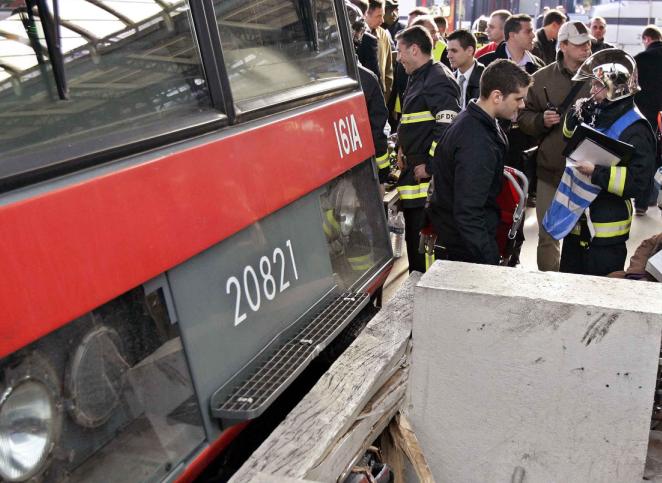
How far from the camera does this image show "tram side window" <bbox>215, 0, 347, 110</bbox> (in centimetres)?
252

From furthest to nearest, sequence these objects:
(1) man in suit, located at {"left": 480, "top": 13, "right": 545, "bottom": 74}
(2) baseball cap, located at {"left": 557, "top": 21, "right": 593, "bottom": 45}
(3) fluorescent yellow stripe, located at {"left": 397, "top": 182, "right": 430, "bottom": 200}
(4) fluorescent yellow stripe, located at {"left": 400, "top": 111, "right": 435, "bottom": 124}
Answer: (1) man in suit, located at {"left": 480, "top": 13, "right": 545, "bottom": 74}
(2) baseball cap, located at {"left": 557, "top": 21, "right": 593, "bottom": 45}
(3) fluorescent yellow stripe, located at {"left": 397, "top": 182, "right": 430, "bottom": 200}
(4) fluorescent yellow stripe, located at {"left": 400, "top": 111, "right": 435, "bottom": 124}

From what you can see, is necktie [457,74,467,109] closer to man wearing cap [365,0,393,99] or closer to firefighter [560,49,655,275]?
man wearing cap [365,0,393,99]

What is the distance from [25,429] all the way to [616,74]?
3576 mm

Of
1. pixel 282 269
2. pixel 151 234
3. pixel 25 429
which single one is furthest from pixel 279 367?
pixel 25 429

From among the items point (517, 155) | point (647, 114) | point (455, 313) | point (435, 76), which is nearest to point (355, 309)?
point (455, 313)

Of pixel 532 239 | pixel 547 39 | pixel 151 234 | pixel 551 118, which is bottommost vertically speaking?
pixel 532 239

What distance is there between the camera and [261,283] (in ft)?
7.92

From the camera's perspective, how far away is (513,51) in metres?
7.64

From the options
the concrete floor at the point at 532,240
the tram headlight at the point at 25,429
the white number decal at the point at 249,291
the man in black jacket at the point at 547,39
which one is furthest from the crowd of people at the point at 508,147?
the man in black jacket at the point at 547,39

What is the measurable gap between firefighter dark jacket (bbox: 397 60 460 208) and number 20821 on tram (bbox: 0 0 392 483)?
81.6 inches

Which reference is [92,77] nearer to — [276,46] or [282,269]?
[282,269]

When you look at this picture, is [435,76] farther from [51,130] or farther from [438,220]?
[51,130]

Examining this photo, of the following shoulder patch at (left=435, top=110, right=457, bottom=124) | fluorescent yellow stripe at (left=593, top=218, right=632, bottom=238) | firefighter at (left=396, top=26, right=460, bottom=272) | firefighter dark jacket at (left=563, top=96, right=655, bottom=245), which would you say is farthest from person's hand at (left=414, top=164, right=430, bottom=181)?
fluorescent yellow stripe at (left=593, top=218, right=632, bottom=238)

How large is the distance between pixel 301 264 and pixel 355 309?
11.6 inches
